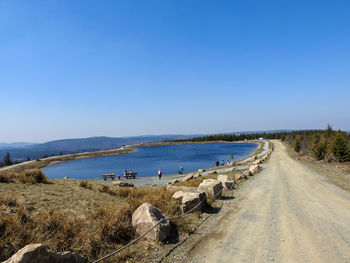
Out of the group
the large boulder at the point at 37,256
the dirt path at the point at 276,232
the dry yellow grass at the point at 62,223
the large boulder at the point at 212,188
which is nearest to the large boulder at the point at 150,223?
the dry yellow grass at the point at 62,223

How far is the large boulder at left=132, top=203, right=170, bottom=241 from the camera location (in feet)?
20.2

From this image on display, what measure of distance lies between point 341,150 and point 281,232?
91.3 feet

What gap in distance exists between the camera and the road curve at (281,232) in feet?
18.4

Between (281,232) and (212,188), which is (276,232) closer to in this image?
(281,232)

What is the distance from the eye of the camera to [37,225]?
16.7ft

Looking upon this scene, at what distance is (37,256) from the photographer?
3609 millimetres

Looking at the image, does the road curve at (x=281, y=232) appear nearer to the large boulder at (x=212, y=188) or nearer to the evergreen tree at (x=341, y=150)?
the large boulder at (x=212, y=188)

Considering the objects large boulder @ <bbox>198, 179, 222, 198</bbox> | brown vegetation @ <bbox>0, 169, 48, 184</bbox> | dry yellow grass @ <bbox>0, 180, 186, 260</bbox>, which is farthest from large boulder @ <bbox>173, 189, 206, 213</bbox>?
brown vegetation @ <bbox>0, 169, 48, 184</bbox>

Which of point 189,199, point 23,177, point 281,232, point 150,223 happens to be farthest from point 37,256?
point 23,177


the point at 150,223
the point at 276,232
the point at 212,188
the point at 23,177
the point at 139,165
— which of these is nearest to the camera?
the point at 150,223

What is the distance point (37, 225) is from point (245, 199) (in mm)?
10809

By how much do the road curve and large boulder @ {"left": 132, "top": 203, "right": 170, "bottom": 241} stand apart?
3.63 feet

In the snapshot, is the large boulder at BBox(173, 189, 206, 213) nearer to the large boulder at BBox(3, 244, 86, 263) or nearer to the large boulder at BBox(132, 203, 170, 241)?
the large boulder at BBox(132, 203, 170, 241)

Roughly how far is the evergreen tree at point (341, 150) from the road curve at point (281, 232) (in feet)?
62.2
